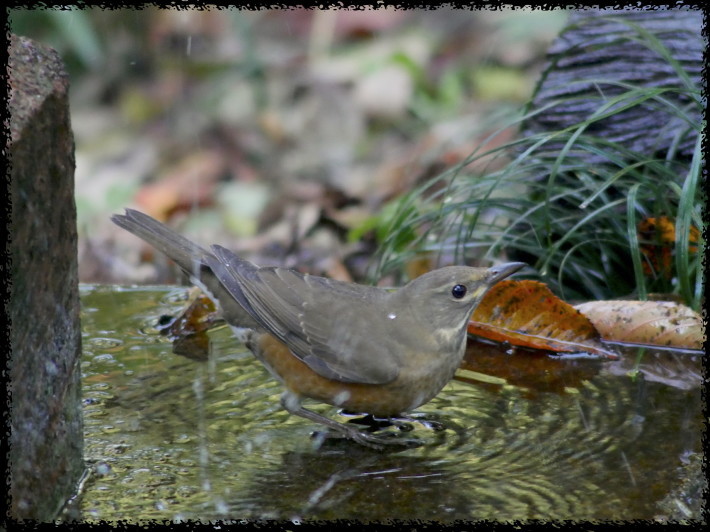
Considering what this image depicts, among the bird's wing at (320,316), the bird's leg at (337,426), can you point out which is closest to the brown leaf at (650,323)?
the bird's wing at (320,316)

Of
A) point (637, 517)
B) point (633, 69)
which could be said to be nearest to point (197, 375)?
point (637, 517)

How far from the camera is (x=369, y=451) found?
3.89 meters

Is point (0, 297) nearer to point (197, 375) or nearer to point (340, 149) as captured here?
point (197, 375)

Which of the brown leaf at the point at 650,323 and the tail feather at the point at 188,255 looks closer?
the tail feather at the point at 188,255

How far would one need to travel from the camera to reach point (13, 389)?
9.60 ft

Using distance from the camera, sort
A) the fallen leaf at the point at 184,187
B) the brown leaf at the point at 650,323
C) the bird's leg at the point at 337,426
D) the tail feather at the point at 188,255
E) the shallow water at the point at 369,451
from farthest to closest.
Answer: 1. the fallen leaf at the point at 184,187
2. the brown leaf at the point at 650,323
3. the tail feather at the point at 188,255
4. the bird's leg at the point at 337,426
5. the shallow water at the point at 369,451

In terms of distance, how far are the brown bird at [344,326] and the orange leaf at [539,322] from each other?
2.03ft

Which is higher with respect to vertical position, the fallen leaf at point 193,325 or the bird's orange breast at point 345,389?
the bird's orange breast at point 345,389

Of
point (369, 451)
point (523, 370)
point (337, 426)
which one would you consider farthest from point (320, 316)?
point (523, 370)

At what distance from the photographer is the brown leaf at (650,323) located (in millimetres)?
4777

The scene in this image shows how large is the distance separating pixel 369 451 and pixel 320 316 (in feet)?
2.41

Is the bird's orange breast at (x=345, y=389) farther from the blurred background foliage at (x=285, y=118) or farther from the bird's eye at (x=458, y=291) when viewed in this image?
the blurred background foliage at (x=285, y=118)

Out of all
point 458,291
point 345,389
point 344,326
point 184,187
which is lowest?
point 184,187

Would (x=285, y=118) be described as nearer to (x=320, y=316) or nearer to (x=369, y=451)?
(x=320, y=316)
